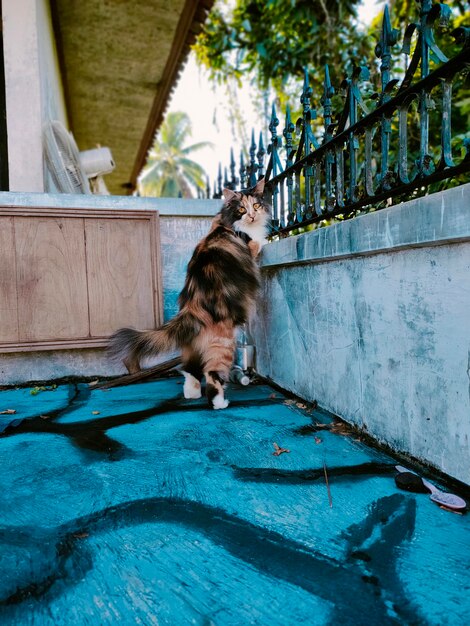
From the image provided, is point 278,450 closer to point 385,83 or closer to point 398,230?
point 398,230

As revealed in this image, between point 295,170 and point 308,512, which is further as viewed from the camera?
point 295,170

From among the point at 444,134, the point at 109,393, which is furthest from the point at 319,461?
the point at 109,393

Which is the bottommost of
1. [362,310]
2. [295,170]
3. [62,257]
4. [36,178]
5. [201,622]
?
[201,622]

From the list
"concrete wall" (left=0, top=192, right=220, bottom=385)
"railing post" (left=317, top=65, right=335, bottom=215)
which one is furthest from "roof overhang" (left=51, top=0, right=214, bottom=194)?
"railing post" (left=317, top=65, right=335, bottom=215)

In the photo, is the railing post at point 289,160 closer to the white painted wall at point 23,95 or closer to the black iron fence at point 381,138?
the black iron fence at point 381,138

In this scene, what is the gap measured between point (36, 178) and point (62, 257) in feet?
3.19

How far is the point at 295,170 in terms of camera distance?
2830 mm

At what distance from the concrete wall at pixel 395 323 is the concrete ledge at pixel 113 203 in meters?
1.40

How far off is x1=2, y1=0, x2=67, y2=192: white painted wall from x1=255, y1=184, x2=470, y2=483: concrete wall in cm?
261

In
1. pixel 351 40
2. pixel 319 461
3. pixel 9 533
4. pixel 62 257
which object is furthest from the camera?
pixel 351 40

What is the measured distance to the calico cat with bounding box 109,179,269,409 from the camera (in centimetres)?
256

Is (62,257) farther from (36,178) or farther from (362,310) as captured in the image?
(362,310)

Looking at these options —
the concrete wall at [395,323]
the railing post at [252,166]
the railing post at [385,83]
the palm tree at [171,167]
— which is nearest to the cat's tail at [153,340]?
the concrete wall at [395,323]

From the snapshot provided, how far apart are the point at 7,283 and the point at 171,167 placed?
26377 mm
